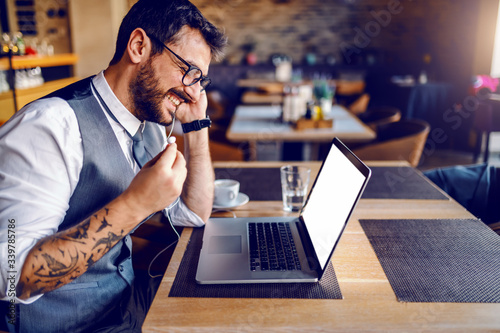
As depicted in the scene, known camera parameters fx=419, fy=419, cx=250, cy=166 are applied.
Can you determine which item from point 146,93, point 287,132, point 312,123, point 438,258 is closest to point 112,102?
point 146,93

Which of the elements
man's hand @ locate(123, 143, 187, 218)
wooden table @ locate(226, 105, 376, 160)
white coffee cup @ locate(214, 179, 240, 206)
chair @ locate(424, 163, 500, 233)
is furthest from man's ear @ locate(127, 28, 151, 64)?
wooden table @ locate(226, 105, 376, 160)

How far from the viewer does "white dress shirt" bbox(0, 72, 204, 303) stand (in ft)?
2.92

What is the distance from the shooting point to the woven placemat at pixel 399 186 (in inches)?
59.7

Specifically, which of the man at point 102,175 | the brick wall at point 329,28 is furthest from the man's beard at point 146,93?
the brick wall at point 329,28

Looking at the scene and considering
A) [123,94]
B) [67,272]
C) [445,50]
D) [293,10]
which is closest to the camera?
[67,272]

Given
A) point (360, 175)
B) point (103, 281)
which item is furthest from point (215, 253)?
point (360, 175)

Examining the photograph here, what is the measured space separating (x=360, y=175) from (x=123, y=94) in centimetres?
71

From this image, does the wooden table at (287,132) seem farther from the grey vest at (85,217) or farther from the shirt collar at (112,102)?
the grey vest at (85,217)

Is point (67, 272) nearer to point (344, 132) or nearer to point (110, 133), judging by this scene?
point (110, 133)

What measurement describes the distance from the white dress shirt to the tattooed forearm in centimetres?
3

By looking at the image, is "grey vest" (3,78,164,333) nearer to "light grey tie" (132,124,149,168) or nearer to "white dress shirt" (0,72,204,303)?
"white dress shirt" (0,72,204,303)

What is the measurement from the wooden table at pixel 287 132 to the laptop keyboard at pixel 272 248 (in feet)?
5.14

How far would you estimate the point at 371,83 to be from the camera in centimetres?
695

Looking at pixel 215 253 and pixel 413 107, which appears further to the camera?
pixel 413 107
